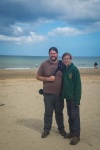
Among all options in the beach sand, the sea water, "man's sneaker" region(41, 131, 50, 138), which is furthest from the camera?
the sea water

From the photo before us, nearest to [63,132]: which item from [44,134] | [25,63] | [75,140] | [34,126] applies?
[44,134]

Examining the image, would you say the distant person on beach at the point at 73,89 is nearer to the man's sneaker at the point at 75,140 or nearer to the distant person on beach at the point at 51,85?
the man's sneaker at the point at 75,140

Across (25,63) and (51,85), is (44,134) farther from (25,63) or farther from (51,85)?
(25,63)

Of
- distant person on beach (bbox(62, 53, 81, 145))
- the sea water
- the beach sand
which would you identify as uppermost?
distant person on beach (bbox(62, 53, 81, 145))

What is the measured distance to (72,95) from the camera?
6.02 m

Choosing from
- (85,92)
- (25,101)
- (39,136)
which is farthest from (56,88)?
(85,92)

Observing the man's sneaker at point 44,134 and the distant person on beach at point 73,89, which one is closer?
the distant person on beach at point 73,89

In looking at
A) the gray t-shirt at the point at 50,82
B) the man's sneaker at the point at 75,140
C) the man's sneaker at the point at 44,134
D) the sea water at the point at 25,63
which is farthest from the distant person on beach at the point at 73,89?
the sea water at the point at 25,63

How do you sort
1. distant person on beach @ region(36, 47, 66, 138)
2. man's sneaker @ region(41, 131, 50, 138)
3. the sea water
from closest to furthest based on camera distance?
1. distant person on beach @ region(36, 47, 66, 138)
2. man's sneaker @ region(41, 131, 50, 138)
3. the sea water

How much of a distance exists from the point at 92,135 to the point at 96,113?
6.88 feet

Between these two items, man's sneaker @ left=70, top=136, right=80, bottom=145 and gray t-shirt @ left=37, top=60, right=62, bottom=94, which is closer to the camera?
man's sneaker @ left=70, top=136, right=80, bottom=145

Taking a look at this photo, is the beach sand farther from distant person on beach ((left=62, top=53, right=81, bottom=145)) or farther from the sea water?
the sea water

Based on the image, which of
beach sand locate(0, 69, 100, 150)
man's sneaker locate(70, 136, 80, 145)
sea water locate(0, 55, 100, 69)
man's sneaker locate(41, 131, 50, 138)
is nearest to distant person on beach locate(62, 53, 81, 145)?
man's sneaker locate(70, 136, 80, 145)

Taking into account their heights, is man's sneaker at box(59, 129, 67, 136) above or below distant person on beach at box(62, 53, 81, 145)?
below
